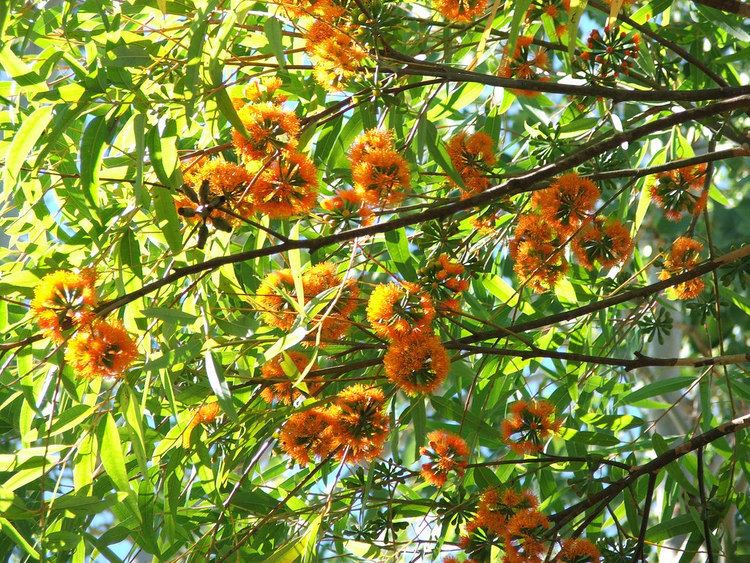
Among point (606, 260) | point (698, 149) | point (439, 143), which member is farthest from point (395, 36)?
point (698, 149)

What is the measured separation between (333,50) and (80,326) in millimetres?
490

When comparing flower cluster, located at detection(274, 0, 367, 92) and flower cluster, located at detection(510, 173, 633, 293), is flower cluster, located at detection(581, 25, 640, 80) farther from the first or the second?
flower cluster, located at detection(274, 0, 367, 92)

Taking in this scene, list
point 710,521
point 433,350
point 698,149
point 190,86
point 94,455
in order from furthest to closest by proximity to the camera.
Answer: point 698,149, point 710,521, point 94,455, point 433,350, point 190,86

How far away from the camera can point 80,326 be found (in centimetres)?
114

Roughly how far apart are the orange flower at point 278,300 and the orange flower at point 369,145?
0.27 meters

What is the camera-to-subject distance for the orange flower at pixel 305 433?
4.53ft

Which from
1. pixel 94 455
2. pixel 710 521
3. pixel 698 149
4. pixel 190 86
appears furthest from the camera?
pixel 698 149

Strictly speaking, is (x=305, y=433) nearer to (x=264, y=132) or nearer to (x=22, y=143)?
(x=264, y=132)

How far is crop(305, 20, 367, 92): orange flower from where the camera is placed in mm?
1237

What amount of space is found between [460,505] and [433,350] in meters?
0.36

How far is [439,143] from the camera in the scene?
1421 millimetres

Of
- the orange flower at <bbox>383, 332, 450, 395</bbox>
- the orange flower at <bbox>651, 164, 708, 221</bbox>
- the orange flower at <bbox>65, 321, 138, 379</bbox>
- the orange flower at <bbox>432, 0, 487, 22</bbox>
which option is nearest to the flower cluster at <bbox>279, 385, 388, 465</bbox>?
the orange flower at <bbox>383, 332, 450, 395</bbox>

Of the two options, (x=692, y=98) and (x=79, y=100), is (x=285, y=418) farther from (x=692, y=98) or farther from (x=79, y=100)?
(x=692, y=98)

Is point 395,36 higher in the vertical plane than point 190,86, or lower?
higher
